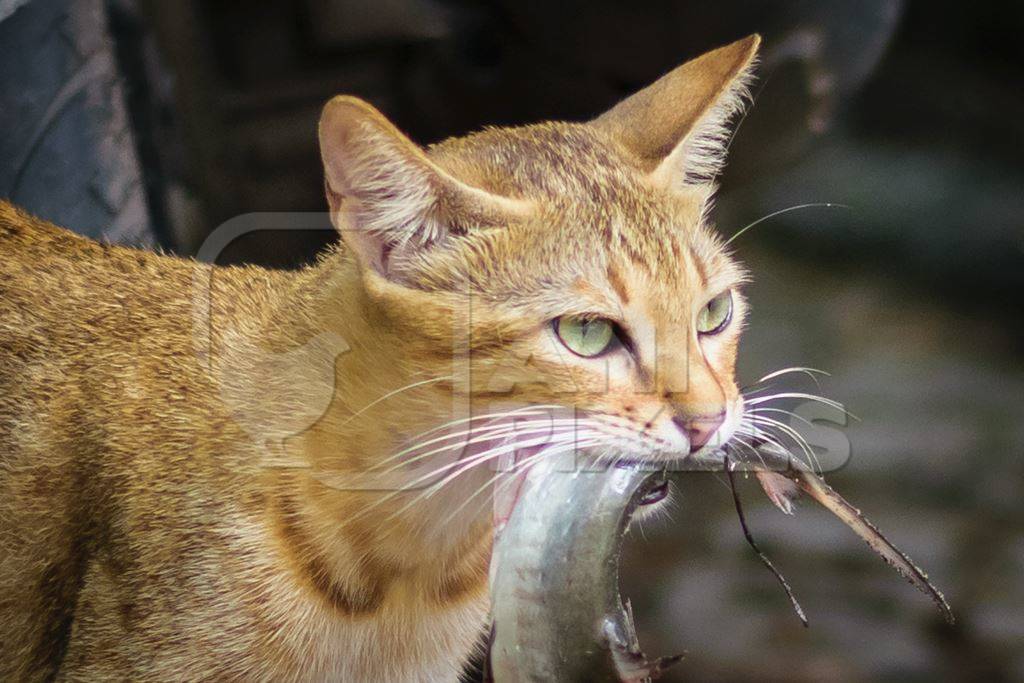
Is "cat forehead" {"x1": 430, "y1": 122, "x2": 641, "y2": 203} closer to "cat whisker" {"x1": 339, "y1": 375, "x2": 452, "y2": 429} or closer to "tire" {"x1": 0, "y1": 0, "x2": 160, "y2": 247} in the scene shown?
"cat whisker" {"x1": 339, "y1": 375, "x2": 452, "y2": 429}

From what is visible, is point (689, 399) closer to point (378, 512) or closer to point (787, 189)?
point (378, 512)

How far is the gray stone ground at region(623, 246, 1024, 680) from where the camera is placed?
3.03 meters

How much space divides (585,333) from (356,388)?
1.22 feet

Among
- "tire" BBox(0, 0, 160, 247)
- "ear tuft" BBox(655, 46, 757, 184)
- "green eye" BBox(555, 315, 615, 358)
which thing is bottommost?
"green eye" BBox(555, 315, 615, 358)

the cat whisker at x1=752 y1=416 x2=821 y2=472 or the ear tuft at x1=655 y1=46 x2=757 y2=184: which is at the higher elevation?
the ear tuft at x1=655 y1=46 x2=757 y2=184

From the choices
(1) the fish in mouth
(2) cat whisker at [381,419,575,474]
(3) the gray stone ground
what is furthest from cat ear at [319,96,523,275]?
(3) the gray stone ground

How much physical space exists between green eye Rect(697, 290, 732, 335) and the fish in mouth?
0.96ft

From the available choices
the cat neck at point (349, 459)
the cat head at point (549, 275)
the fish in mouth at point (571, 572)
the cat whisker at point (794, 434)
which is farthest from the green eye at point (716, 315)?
the cat neck at point (349, 459)

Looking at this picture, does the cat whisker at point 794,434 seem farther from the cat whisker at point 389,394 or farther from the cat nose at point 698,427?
the cat whisker at point 389,394

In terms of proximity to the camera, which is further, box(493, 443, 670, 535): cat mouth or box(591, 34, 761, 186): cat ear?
box(591, 34, 761, 186): cat ear

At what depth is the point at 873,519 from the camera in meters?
3.41

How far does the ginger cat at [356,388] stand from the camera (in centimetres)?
169

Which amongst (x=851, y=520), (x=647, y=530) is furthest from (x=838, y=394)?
(x=851, y=520)

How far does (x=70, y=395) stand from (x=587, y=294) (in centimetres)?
87
